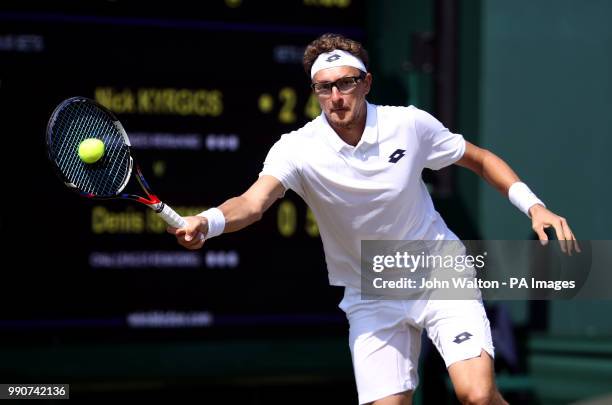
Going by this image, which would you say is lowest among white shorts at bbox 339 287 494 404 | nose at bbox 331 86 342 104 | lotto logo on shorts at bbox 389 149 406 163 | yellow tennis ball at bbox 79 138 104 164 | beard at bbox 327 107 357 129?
white shorts at bbox 339 287 494 404

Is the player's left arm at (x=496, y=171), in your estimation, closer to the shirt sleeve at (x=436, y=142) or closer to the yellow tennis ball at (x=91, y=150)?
the shirt sleeve at (x=436, y=142)

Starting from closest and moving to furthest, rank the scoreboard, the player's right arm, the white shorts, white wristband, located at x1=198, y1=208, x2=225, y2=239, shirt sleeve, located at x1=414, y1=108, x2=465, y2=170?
the player's right arm
white wristband, located at x1=198, y1=208, x2=225, y2=239
the white shorts
shirt sleeve, located at x1=414, y1=108, x2=465, y2=170
the scoreboard

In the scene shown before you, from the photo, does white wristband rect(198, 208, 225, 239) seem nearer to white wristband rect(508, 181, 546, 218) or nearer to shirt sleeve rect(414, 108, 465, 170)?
shirt sleeve rect(414, 108, 465, 170)

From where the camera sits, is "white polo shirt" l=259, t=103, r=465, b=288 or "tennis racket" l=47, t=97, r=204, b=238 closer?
"tennis racket" l=47, t=97, r=204, b=238

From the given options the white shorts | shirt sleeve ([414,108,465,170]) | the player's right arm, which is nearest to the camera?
the player's right arm

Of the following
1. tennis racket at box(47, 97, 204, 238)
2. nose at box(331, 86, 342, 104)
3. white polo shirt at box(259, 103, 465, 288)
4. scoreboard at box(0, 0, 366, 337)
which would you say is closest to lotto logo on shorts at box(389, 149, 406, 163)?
white polo shirt at box(259, 103, 465, 288)

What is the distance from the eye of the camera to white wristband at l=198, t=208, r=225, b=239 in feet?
15.3

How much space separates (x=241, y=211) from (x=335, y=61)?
2.30 ft

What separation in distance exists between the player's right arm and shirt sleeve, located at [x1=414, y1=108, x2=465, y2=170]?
1.93 feet

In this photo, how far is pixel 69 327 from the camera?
6.98 metres

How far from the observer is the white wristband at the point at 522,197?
5.29 metres

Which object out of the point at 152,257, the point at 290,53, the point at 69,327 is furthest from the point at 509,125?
the point at 69,327

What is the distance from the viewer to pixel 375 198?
205 inches

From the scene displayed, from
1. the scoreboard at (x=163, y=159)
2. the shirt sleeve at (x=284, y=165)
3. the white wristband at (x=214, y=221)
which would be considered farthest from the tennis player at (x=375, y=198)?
the scoreboard at (x=163, y=159)
